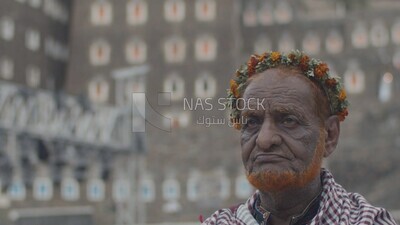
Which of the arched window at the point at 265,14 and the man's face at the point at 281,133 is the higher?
the arched window at the point at 265,14

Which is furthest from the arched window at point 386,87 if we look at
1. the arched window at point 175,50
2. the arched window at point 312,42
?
the arched window at point 175,50

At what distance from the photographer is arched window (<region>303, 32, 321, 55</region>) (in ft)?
179

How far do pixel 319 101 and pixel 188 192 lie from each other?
45.3 m

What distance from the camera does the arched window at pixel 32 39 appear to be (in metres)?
52.2

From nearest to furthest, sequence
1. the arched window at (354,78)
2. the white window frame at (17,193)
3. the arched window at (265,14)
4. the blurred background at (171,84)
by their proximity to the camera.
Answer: the blurred background at (171,84), the white window frame at (17,193), the arched window at (354,78), the arched window at (265,14)

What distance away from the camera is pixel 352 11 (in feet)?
184

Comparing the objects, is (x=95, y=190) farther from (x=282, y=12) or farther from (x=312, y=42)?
(x=282, y=12)

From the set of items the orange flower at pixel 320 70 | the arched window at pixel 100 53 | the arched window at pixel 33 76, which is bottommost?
the orange flower at pixel 320 70

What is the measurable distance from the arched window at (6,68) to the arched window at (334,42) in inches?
719

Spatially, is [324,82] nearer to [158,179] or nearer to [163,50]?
[158,179]

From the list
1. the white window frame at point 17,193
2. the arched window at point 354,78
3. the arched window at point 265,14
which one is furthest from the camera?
the arched window at point 265,14

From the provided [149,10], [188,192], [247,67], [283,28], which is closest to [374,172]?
[188,192]

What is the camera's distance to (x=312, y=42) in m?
54.8

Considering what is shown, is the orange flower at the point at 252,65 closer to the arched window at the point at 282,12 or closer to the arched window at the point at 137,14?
the arched window at the point at 137,14
